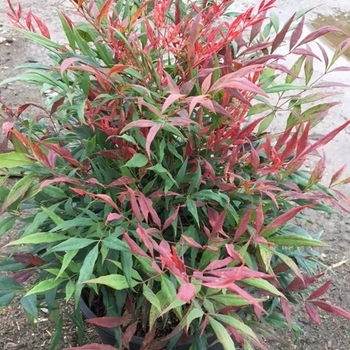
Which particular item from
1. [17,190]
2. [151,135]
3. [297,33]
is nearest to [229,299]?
[151,135]

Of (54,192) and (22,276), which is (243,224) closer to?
(54,192)

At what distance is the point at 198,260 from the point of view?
134 centimetres

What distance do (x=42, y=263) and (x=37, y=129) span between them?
0.35 meters

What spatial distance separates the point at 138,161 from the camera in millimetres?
1113

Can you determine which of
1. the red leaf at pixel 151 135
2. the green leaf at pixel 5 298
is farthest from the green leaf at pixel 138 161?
the green leaf at pixel 5 298

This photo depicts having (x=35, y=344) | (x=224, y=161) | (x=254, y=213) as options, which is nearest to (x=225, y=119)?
(x=224, y=161)

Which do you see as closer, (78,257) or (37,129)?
(78,257)

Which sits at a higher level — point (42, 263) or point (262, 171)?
point (262, 171)

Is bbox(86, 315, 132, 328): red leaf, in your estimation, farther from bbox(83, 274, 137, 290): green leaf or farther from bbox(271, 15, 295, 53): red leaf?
bbox(271, 15, 295, 53): red leaf

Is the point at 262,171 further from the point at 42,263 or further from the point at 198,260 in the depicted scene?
the point at 42,263

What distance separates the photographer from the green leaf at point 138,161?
110 centimetres

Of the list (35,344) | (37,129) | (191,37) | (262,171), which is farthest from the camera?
(35,344)

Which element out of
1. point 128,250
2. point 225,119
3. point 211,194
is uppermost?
point 225,119

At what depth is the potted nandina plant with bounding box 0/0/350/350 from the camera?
1.11 meters
